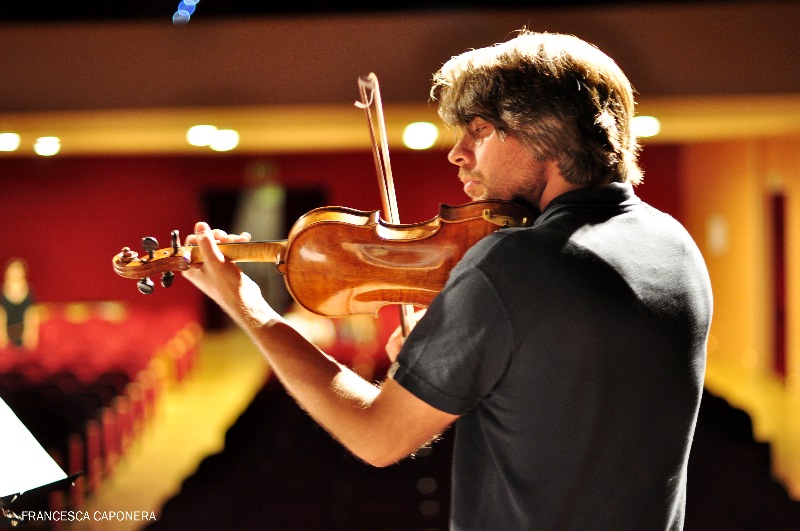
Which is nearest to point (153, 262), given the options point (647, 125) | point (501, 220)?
point (501, 220)

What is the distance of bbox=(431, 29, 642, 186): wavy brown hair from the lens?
3.50 feet

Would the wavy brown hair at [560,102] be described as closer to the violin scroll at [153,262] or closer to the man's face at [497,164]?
the man's face at [497,164]

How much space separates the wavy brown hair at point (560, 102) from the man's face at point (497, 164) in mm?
17

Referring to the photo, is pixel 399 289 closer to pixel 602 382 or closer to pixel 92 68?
pixel 602 382

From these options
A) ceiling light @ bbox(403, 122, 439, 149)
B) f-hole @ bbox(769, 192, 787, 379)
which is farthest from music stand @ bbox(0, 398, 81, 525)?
f-hole @ bbox(769, 192, 787, 379)

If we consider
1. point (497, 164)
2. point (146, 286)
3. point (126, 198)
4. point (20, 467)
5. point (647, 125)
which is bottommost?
point (20, 467)

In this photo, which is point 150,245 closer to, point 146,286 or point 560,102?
point 146,286

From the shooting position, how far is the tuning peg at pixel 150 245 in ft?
4.72

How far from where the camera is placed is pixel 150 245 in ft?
4.81

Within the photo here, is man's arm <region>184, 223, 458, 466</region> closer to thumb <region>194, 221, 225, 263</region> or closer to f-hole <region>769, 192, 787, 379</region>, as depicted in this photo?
thumb <region>194, 221, 225, 263</region>

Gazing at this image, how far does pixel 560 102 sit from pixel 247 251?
2.09ft

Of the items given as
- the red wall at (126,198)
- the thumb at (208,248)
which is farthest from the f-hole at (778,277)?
the thumb at (208,248)

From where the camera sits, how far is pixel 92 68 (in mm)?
5715

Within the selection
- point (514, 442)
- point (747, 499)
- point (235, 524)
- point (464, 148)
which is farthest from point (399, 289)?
point (747, 499)
